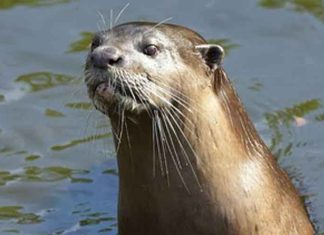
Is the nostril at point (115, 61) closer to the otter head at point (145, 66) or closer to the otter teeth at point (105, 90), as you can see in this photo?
the otter head at point (145, 66)

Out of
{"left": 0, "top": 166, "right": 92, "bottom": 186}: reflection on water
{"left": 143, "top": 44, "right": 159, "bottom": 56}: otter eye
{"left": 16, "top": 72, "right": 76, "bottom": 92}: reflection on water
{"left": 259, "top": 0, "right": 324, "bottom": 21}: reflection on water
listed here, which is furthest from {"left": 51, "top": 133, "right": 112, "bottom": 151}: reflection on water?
{"left": 143, "top": 44, "right": 159, "bottom": 56}: otter eye

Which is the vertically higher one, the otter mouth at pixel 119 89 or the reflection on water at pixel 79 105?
the otter mouth at pixel 119 89

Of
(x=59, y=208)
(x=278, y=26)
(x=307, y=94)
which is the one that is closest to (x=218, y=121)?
(x=59, y=208)

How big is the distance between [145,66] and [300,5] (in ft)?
12.5

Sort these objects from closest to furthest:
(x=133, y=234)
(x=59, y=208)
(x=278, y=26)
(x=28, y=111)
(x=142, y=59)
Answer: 1. (x=142, y=59)
2. (x=133, y=234)
3. (x=59, y=208)
4. (x=28, y=111)
5. (x=278, y=26)

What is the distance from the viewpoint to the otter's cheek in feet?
21.8

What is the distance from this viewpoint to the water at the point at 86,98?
8.55 meters

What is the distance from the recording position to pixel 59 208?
8.52 m

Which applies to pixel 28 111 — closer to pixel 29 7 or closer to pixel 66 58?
pixel 66 58

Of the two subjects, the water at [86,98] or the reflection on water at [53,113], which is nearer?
the water at [86,98]

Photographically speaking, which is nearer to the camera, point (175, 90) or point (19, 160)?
point (175, 90)

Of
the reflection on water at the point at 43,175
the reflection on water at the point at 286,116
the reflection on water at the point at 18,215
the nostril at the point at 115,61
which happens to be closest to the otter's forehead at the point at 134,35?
the nostril at the point at 115,61

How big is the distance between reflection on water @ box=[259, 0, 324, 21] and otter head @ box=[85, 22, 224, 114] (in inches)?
126

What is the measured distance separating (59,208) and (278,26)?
2533 mm
